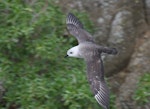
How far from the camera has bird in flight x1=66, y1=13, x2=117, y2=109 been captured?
8031 millimetres

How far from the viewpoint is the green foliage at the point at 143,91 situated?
323 inches

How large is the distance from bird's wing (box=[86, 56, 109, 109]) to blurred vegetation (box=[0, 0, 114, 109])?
0.48ft

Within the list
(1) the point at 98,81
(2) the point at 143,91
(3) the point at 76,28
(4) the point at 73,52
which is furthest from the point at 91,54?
(2) the point at 143,91

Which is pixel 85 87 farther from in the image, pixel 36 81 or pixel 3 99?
pixel 3 99

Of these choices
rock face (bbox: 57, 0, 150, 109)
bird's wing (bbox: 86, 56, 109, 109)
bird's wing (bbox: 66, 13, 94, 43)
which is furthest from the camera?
bird's wing (bbox: 66, 13, 94, 43)

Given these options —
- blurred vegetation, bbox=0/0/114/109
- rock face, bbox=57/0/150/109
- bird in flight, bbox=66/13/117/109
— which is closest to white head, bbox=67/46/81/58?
bird in flight, bbox=66/13/117/109

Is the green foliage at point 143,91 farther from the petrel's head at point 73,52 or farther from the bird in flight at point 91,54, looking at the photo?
the petrel's head at point 73,52

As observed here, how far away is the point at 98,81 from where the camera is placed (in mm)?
8188

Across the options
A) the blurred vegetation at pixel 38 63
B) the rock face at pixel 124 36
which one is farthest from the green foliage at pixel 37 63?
the rock face at pixel 124 36

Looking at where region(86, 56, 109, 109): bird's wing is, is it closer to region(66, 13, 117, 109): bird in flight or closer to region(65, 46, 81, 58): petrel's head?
region(66, 13, 117, 109): bird in flight

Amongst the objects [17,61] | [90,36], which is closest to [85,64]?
[90,36]

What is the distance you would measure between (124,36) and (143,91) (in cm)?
150

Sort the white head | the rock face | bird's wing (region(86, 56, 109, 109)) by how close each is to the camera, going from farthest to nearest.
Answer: the rock face, the white head, bird's wing (region(86, 56, 109, 109))

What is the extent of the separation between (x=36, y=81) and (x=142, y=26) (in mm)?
2539
